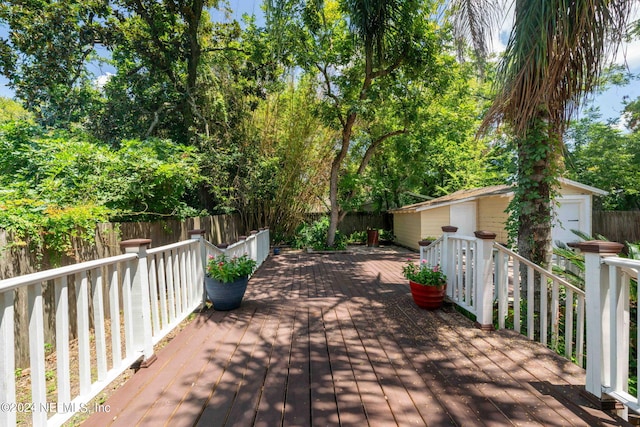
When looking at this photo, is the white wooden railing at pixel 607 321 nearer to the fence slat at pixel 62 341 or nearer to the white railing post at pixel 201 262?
the fence slat at pixel 62 341

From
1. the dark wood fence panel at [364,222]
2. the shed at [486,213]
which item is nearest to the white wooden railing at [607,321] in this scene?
the shed at [486,213]

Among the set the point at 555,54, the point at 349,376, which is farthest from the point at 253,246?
the point at 555,54

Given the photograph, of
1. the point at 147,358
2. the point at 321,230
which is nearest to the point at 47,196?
the point at 147,358

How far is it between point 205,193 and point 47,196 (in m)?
5.06

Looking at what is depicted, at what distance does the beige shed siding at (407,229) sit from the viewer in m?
10.4

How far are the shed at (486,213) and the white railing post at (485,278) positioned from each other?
6651mm

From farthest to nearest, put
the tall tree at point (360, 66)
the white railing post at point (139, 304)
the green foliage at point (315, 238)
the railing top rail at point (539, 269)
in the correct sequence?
the green foliage at point (315, 238) → the tall tree at point (360, 66) → the railing top rail at point (539, 269) → the white railing post at point (139, 304)

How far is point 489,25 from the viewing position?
3365 mm

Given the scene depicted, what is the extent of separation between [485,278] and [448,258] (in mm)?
707

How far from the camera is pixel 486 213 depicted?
996 centimetres

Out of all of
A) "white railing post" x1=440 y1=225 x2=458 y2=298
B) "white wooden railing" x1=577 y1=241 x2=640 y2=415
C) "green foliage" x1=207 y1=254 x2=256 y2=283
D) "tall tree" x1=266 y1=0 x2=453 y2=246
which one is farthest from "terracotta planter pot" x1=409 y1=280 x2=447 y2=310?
"tall tree" x1=266 y1=0 x2=453 y2=246

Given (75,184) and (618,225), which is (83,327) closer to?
(75,184)

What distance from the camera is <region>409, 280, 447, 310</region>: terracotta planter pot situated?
3328 mm

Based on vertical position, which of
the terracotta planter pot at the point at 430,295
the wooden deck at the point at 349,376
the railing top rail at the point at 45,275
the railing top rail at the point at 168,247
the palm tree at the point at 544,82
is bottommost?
the wooden deck at the point at 349,376
